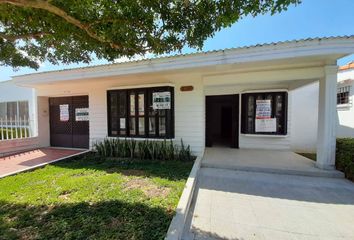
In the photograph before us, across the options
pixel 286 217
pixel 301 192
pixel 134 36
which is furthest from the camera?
pixel 301 192

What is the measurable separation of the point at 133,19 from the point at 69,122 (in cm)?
682

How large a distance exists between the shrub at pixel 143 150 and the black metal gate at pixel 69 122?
1741 mm

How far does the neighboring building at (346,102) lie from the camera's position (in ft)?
25.2

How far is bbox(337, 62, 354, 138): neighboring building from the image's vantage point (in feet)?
25.2

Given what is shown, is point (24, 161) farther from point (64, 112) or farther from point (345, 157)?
point (345, 157)

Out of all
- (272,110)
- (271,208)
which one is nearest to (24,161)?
(271,208)

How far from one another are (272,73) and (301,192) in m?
3.32

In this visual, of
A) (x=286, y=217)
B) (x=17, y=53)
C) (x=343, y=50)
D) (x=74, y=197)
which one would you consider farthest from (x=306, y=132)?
(x=17, y=53)

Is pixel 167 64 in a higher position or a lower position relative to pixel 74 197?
higher

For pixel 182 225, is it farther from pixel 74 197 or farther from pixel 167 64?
pixel 167 64

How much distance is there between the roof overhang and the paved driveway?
9.93ft

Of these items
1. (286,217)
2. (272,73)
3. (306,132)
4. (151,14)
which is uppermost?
(151,14)

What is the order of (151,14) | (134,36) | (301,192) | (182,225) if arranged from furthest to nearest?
(301,192) → (134,36) → (151,14) → (182,225)

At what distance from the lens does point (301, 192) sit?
3.96 metres
